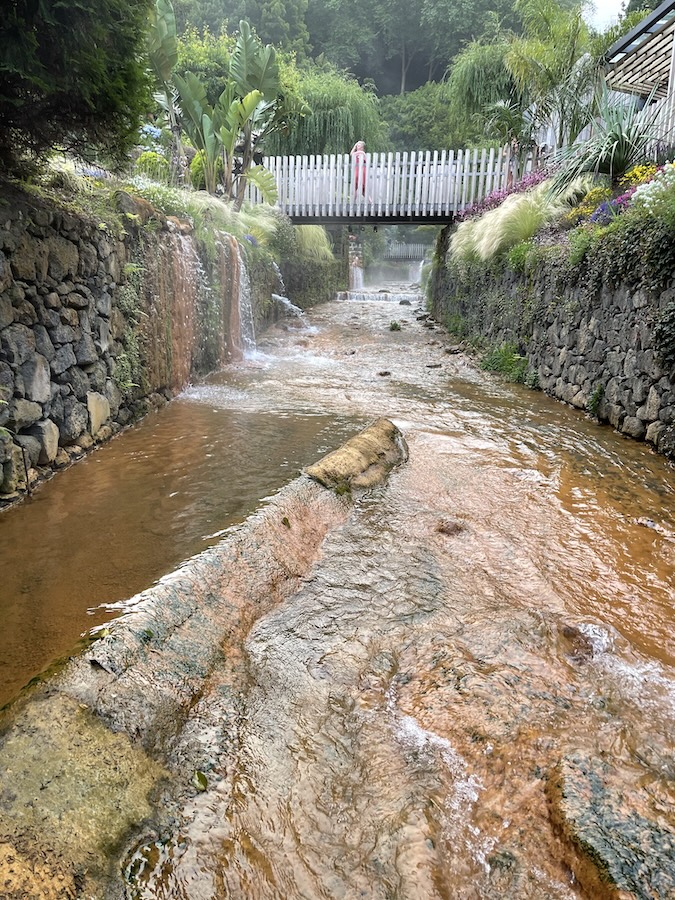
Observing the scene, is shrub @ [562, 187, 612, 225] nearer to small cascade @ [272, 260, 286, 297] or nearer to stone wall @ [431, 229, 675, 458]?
stone wall @ [431, 229, 675, 458]

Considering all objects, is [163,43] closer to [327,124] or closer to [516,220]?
[516,220]

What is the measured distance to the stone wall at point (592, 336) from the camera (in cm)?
503

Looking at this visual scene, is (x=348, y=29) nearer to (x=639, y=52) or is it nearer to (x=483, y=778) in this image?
(x=639, y=52)

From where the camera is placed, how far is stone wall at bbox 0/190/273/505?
3506mm

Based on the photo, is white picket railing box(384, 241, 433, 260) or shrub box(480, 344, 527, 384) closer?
shrub box(480, 344, 527, 384)

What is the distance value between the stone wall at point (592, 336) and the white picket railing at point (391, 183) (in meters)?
4.14

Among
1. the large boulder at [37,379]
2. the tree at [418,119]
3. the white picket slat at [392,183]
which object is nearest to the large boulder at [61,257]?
the large boulder at [37,379]

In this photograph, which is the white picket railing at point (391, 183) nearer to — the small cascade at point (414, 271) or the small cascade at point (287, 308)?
the small cascade at point (287, 308)

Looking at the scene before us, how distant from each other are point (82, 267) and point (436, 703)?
400cm

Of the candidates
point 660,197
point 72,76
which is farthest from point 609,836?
point 660,197

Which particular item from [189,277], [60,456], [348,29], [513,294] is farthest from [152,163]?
[348,29]

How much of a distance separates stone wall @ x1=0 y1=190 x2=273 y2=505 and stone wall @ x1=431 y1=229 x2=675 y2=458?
4.59 metres

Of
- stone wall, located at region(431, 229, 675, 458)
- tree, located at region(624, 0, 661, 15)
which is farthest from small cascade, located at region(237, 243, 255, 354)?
tree, located at region(624, 0, 661, 15)

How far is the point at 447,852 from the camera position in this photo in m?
1.55
